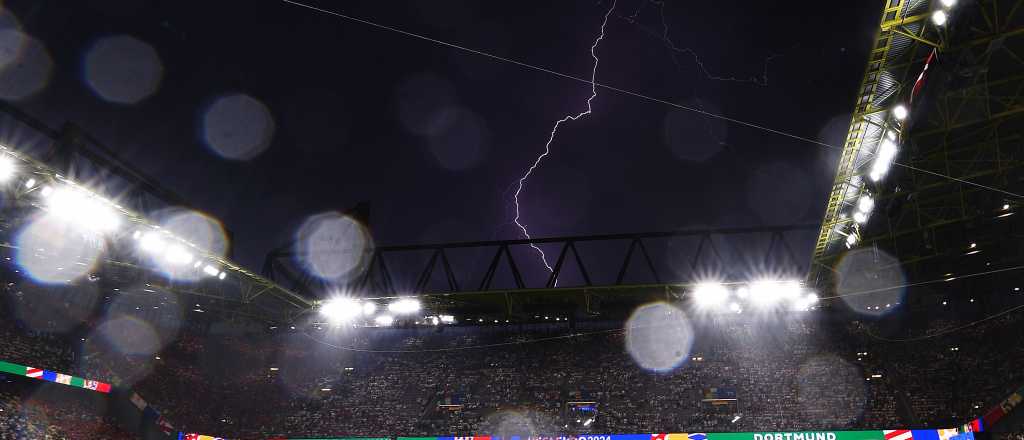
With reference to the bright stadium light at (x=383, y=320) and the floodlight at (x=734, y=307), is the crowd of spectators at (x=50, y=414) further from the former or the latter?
the floodlight at (x=734, y=307)

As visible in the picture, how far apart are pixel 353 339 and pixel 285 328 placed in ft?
14.6

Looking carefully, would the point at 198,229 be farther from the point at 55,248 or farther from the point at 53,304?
the point at 53,304

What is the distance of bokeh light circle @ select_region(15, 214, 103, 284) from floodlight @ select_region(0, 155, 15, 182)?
10.2 ft

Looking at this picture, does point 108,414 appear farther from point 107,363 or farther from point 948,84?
point 948,84

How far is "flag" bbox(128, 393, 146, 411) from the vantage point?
30300 mm

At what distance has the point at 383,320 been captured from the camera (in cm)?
3641

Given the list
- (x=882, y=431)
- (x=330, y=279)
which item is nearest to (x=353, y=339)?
(x=330, y=279)

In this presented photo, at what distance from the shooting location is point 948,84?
1422 centimetres

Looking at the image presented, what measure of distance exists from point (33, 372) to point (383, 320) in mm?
16792

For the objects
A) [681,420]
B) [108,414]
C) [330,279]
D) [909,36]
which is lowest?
[108,414]

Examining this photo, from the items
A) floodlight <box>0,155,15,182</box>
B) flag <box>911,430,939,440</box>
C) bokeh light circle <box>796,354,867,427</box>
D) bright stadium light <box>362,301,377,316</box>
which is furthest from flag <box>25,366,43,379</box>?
flag <box>911,430,939,440</box>

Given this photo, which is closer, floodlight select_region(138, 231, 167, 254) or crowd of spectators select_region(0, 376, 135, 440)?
crowd of spectators select_region(0, 376, 135, 440)

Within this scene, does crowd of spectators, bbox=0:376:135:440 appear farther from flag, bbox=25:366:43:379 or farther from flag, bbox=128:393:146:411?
flag, bbox=128:393:146:411

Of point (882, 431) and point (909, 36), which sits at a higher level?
point (909, 36)
